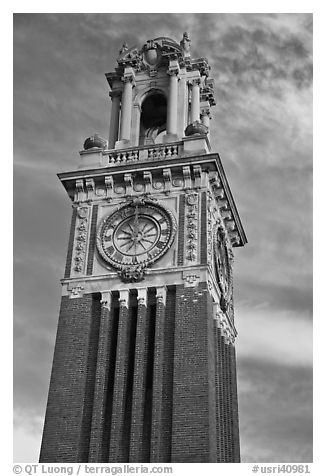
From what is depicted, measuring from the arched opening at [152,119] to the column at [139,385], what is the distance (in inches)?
473

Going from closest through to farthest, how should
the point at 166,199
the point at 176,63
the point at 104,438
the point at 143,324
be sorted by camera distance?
1. the point at 104,438
2. the point at 143,324
3. the point at 166,199
4. the point at 176,63

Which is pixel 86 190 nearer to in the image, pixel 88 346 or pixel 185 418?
pixel 88 346

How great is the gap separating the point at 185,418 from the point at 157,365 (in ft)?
8.76

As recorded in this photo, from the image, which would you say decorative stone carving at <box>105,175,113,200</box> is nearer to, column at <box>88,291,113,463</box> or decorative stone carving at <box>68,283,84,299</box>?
decorative stone carving at <box>68,283,84,299</box>

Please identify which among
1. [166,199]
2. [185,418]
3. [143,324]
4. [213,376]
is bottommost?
[185,418]

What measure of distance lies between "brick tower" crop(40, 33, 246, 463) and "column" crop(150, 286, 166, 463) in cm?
4

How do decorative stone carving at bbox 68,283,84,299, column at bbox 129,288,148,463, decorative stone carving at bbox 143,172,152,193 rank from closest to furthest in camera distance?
column at bbox 129,288,148,463
decorative stone carving at bbox 68,283,84,299
decorative stone carving at bbox 143,172,152,193

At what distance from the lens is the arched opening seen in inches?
1677

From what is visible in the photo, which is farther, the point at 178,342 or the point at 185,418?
the point at 178,342

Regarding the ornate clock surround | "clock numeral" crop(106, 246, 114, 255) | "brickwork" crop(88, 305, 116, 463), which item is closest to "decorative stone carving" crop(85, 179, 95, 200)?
the ornate clock surround

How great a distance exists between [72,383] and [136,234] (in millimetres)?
7183

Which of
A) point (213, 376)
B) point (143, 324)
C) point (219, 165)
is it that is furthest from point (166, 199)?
point (213, 376)
